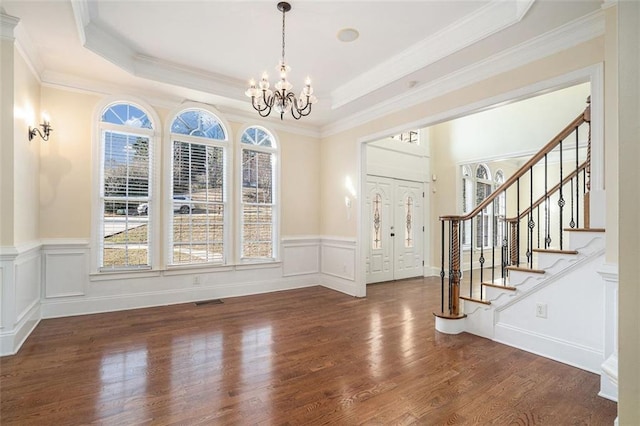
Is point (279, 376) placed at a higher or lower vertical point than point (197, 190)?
lower

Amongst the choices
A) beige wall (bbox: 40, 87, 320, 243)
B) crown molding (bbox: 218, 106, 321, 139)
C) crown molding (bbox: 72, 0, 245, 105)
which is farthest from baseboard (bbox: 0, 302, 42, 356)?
crown molding (bbox: 218, 106, 321, 139)

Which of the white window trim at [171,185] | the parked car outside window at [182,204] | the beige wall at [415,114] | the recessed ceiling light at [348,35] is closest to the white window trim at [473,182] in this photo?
the beige wall at [415,114]

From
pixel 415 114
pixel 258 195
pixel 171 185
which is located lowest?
pixel 258 195

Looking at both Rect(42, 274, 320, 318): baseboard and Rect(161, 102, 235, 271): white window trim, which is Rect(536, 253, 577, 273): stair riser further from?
Rect(161, 102, 235, 271): white window trim

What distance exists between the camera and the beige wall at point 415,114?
290cm

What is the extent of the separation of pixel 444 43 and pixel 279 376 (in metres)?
3.64

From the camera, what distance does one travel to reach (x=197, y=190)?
493 centimetres

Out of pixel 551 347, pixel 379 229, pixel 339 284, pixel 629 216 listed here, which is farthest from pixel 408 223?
pixel 629 216

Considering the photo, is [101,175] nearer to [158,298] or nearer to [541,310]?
[158,298]

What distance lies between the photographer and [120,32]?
3.41m

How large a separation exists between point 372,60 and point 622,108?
3.48 meters

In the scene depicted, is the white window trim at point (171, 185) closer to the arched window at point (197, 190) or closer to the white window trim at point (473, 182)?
the arched window at point (197, 190)

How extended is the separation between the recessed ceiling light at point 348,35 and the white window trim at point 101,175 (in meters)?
2.92

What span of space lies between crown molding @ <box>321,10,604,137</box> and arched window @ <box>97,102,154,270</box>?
3557 millimetres
